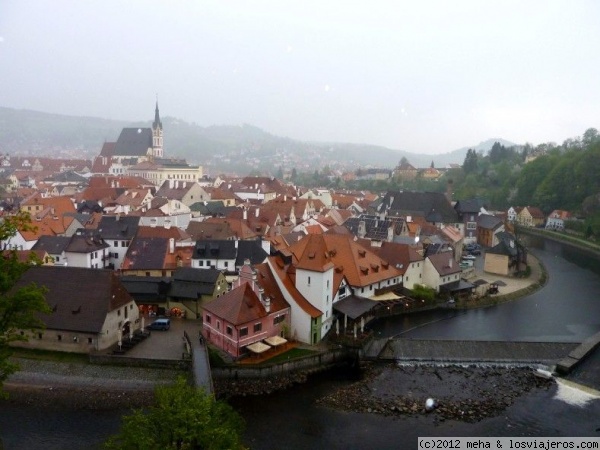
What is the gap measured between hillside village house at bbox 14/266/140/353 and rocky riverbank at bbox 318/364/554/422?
38.8ft

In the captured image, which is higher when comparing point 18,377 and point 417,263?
point 417,263

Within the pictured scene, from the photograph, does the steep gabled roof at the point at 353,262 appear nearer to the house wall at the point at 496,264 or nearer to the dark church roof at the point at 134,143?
the house wall at the point at 496,264

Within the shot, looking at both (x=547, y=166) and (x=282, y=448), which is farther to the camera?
(x=547, y=166)

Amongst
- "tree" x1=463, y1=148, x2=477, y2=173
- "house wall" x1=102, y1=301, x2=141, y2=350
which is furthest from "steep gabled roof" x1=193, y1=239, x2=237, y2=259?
"tree" x1=463, y1=148, x2=477, y2=173

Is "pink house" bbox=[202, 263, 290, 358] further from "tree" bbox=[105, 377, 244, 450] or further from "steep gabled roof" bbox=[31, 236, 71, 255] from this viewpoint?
"steep gabled roof" bbox=[31, 236, 71, 255]

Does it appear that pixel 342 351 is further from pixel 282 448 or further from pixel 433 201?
pixel 433 201

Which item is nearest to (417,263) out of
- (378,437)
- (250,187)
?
(378,437)

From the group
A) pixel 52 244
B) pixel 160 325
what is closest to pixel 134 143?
pixel 52 244

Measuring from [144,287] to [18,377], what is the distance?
31.1 feet

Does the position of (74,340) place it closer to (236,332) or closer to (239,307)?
(236,332)

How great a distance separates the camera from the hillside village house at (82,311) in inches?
1056

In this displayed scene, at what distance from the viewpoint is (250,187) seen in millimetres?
87688

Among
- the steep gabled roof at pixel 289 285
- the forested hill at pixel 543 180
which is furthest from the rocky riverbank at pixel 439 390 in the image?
the forested hill at pixel 543 180

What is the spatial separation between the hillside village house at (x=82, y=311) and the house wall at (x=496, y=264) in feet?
108
